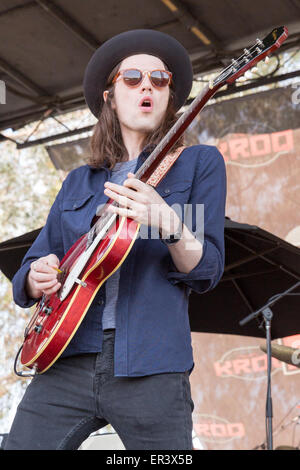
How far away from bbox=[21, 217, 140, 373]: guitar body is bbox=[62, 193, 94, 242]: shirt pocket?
13 centimetres

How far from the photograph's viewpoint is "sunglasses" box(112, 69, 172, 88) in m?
1.91

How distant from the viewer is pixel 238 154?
5.05 meters

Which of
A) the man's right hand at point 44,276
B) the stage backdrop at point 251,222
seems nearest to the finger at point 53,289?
the man's right hand at point 44,276

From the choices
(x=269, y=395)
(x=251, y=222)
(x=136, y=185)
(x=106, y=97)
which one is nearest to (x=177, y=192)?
(x=136, y=185)

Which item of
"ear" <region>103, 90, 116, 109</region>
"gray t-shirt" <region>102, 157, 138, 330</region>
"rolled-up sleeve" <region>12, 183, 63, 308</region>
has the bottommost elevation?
"gray t-shirt" <region>102, 157, 138, 330</region>

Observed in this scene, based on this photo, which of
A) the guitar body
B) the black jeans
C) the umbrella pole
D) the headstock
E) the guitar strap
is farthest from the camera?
the umbrella pole

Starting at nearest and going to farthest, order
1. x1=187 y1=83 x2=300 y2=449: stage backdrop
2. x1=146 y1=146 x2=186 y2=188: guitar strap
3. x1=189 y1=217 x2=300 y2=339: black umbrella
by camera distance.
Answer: x1=146 y1=146 x2=186 y2=188: guitar strap < x1=189 y1=217 x2=300 y2=339: black umbrella < x1=187 y1=83 x2=300 y2=449: stage backdrop

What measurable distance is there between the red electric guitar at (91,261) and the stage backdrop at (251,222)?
3134mm

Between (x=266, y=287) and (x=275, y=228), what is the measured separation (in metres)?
1.29

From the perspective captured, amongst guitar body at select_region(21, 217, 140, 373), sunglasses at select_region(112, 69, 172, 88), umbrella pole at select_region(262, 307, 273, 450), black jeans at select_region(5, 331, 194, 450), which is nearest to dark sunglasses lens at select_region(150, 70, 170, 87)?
sunglasses at select_region(112, 69, 172, 88)

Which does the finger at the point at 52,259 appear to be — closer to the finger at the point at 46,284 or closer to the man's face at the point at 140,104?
the finger at the point at 46,284

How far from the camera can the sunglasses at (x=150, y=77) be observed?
75.0 inches

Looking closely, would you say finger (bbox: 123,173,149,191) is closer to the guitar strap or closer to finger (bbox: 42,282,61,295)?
the guitar strap
